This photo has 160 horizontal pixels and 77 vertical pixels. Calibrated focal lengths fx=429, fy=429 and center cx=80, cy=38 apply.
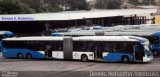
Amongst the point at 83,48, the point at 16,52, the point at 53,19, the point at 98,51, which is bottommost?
the point at 16,52

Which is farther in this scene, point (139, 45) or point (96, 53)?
point (96, 53)

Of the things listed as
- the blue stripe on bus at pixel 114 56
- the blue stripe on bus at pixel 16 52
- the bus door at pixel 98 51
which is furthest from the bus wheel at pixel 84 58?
the blue stripe on bus at pixel 16 52

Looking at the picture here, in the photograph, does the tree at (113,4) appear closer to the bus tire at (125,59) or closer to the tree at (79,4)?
the tree at (79,4)

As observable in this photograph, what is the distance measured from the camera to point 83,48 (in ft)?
111

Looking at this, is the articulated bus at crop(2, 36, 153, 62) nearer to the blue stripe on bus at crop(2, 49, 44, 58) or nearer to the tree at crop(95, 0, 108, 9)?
the blue stripe on bus at crop(2, 49, 44, 58)

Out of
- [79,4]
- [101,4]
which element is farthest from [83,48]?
[101,4]

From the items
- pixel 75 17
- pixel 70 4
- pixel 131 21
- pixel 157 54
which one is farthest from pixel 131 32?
pixel 70 4

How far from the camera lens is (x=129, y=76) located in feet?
68.2

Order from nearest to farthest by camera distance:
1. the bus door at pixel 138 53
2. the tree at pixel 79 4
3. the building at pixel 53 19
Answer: the bus door at pixel 138 53
the building at pixel 53 19
the tree at pixel 79 4

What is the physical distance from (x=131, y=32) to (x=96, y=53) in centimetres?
725

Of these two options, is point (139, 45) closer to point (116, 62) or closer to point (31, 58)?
point (116, 62)

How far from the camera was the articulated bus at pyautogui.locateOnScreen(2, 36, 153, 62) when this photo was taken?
31234 mm

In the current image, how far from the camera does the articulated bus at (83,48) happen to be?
31.2 metres

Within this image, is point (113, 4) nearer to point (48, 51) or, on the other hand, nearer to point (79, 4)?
point (79, 4)
